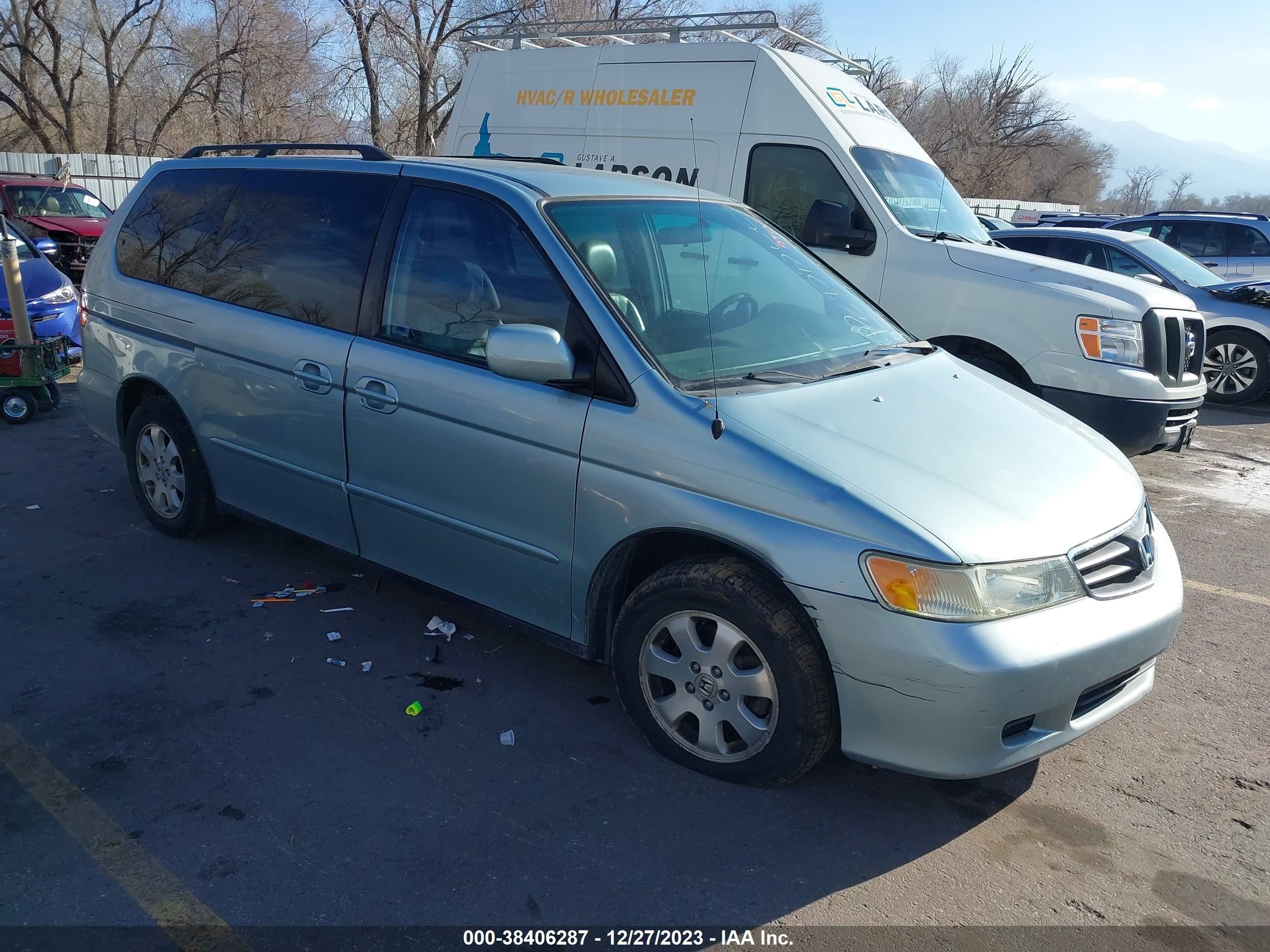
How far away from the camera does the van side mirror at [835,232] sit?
271 inches

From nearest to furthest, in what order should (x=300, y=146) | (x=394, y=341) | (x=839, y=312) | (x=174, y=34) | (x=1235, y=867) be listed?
(x=1235, y=867), (x=394, y=341), (x=839, y=312), (x=300, y=146), (x=174, y=34)

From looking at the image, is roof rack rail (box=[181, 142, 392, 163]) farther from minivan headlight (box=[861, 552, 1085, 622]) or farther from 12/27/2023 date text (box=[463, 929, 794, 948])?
12/27/2023 date text (box=[463, 929, 794, 948])

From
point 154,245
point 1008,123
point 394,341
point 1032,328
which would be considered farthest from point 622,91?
point 1008,123

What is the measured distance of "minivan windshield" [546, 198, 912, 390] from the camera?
3.53 metres

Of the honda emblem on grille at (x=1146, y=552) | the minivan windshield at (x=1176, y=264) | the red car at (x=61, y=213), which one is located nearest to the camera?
the honda emblem on grille at (x=1146, y=552)

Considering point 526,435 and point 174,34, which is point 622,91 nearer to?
point 526,435

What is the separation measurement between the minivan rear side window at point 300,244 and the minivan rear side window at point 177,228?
0.34ft

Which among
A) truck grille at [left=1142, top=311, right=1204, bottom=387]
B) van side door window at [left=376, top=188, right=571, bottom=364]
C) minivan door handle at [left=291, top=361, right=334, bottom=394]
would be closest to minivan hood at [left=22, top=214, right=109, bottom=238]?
minivan door handle at [left=291, top=361, right=334, bottom=394]

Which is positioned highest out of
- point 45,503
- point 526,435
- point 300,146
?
point 300,146

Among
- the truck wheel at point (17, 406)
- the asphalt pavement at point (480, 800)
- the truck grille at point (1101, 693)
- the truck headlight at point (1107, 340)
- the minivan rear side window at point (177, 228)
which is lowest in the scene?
the truck wheel at point (17, 406)

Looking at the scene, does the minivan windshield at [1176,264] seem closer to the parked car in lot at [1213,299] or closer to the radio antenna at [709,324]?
the parked car in lot at [1213,299]

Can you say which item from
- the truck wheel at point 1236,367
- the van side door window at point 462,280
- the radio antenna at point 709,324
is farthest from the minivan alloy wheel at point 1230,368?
the van side door window at point 462,280

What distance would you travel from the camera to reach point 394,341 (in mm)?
3926

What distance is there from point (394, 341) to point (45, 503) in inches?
126
